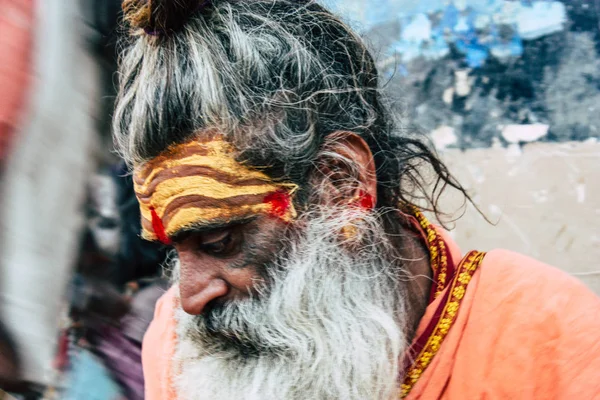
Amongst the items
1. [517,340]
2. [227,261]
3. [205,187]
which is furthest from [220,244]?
[517,340]

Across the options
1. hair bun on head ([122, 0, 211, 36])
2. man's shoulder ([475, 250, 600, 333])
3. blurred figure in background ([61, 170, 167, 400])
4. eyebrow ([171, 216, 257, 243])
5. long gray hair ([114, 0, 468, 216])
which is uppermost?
hair bun on head ([122, 0, 211, 36])

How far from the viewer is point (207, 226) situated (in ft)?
4.52

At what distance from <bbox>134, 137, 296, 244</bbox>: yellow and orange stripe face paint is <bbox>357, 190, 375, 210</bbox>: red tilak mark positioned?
0.25m

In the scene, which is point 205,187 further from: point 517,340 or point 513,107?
point 513,107

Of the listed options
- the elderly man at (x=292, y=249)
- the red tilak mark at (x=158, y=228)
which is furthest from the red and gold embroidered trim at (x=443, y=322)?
the red tilak mark at (x=158, y=228)

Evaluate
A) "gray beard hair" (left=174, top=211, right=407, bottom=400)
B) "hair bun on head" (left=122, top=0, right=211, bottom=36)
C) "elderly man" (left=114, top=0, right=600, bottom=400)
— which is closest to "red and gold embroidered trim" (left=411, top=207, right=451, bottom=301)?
"elderly man" (left=114, top=0, right=600, bottom=400)

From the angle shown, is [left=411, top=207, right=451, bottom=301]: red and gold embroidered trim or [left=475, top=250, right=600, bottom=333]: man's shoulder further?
[left=411, top=207, right=451, bottom=301]: red and gold embroidered trim

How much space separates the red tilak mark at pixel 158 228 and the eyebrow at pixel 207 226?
6cm

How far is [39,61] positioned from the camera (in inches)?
98.5

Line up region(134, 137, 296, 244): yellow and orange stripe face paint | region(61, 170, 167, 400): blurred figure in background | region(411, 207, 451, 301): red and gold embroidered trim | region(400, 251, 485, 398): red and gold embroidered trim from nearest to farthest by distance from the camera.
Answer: region(134, 137, 296, 244): yellow and orange stripe face paint < region(400, 251, 485, 398): red and gold embroidered trim < region(411, 207, 451, 301): red and gold embroidered trim < region(61, 170, 167, 400): blurred figure in background

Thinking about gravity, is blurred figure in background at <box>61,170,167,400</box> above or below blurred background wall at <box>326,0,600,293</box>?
below

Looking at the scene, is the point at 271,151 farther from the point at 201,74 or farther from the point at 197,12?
the point at 197,12

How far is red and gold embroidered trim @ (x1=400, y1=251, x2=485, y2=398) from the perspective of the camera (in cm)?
151

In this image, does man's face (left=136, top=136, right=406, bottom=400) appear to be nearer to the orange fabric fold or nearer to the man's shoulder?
the orange fabric fold
